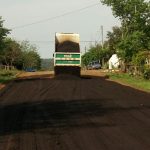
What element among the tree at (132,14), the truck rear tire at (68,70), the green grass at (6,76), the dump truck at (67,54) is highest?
the tree at (132,14)

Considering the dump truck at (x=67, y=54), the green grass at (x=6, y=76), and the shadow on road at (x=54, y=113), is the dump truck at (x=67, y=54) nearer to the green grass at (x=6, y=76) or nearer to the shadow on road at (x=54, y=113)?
the green grass at (x=6, y=76)

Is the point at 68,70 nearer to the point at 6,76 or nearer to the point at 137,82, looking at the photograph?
the point at 137,82

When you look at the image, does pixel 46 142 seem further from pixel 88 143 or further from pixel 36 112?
pixel 36 112

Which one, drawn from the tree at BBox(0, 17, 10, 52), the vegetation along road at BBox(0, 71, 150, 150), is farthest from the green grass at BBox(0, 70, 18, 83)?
the vegetation along road at BBox(0, 71, 150, 150)

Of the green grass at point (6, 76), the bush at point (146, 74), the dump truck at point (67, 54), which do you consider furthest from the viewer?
the bush at point (146, 74)

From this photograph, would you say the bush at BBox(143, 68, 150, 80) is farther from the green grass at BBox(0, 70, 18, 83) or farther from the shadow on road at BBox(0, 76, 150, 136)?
the shadow on road at BBox(0, 76, 150, 136)

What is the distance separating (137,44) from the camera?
5038cm

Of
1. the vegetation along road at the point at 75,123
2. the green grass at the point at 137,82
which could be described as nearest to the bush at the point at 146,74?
the green grass at the point at 137,82

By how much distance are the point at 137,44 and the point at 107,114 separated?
33.2m

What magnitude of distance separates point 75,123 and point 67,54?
27.3 meters

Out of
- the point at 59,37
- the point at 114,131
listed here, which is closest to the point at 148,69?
the point at 59,37

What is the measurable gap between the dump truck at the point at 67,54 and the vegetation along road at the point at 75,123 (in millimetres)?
17694

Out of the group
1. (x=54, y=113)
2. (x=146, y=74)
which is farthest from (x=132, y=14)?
(x=54, y=113)

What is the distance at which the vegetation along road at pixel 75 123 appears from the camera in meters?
12.1
